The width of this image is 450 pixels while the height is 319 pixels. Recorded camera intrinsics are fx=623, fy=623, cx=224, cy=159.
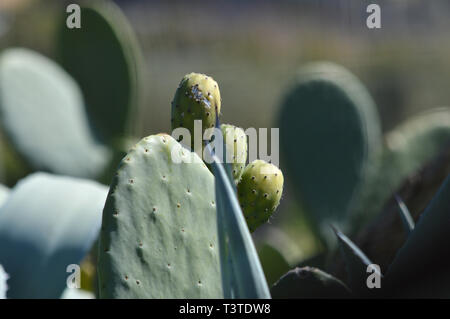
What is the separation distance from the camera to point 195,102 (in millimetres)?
806

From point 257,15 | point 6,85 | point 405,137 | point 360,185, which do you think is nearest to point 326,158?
point 360,185

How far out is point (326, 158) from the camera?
1.89m

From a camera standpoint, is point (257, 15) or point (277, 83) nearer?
point (277, 83)

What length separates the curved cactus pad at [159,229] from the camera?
685mm

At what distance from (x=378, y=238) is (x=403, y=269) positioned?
35cm

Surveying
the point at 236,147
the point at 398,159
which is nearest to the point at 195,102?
the point at 236,147

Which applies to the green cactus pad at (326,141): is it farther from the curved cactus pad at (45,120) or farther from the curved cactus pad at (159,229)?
the curved cactus pad at (159,229)

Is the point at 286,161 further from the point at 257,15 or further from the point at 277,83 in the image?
the point at 257,15

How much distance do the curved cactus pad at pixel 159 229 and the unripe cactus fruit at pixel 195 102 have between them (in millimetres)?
76

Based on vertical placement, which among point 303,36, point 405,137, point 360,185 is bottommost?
point 360,185

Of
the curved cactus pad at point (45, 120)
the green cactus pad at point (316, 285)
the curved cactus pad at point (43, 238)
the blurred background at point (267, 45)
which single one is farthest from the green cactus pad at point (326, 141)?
the blurred background at point (267, 45)

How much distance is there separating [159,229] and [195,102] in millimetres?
185

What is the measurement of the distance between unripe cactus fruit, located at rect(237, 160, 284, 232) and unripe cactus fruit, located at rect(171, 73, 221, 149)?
0.08m

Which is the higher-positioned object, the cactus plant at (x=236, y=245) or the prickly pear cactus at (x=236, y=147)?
the prickly pear cactus at (x=236, y=147)
